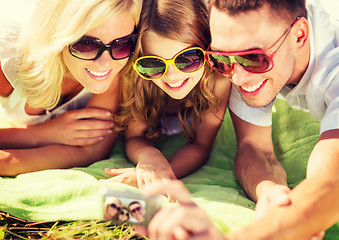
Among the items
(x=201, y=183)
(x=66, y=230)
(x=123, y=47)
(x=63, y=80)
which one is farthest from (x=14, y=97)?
(x=201, y=183)

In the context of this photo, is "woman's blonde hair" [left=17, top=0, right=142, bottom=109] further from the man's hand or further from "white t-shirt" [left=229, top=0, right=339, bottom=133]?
the man's hand

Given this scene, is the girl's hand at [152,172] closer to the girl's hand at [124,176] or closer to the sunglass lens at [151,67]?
the girl's hand at [124,176]

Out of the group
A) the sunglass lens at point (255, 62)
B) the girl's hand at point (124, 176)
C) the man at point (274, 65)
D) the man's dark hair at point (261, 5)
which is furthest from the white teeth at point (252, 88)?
the girl's hand at point (124, 176)

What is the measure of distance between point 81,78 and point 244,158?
1.19 m

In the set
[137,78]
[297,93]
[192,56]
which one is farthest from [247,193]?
[137,78]

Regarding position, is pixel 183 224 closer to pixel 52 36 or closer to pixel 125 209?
pixel 125 209

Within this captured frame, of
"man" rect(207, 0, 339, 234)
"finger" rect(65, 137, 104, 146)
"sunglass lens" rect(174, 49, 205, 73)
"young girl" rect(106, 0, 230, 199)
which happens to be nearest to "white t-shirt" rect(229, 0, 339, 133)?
"man" rect(207, 0, 339, 234)

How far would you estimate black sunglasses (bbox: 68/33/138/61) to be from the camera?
224 centimetres

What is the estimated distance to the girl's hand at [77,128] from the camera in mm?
2795

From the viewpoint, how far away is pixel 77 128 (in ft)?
9.20

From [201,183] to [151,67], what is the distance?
32.6 inches

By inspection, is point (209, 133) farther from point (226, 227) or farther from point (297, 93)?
point (226, 227)

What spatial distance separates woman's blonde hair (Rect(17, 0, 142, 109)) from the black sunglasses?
0.05 m

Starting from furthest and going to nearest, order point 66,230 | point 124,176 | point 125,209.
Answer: point 124,176 → point 66,230 → point 125,209
